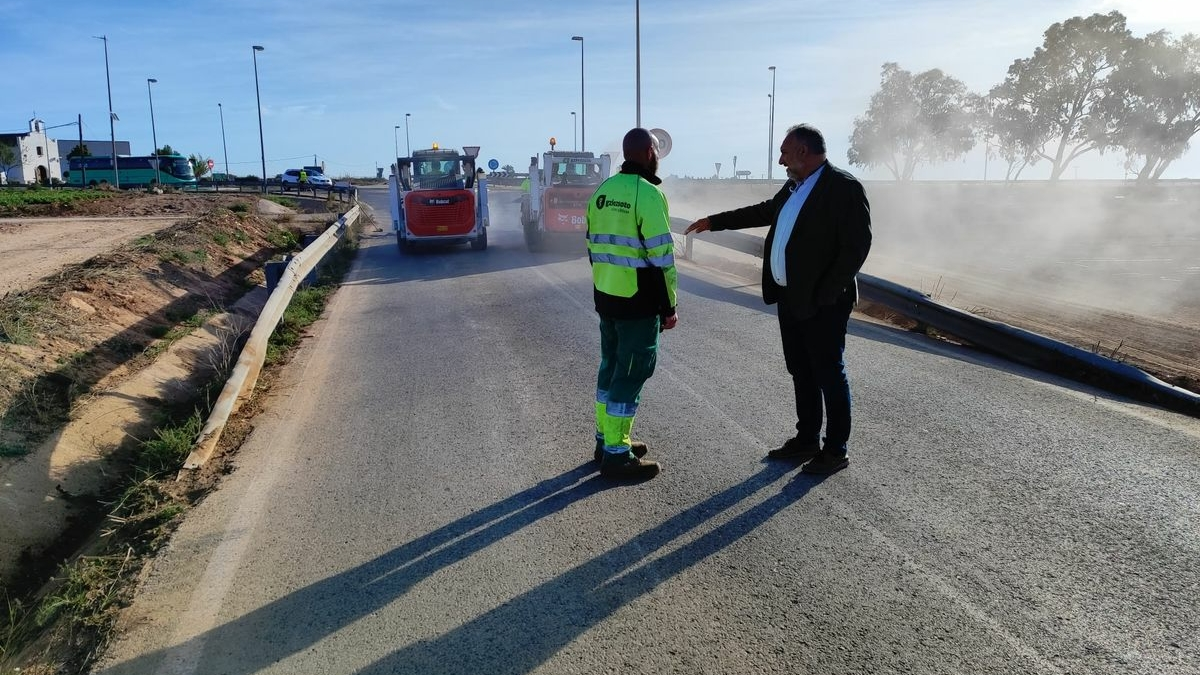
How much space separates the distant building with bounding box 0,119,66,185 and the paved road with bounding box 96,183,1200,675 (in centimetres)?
7962

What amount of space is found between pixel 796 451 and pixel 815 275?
119 centimetres

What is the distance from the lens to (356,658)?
3.08 meters

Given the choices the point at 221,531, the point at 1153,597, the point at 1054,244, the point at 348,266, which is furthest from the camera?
the point at 1054,244

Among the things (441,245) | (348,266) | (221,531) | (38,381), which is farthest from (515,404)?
(441,245)

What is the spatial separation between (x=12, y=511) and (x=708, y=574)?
412 cm

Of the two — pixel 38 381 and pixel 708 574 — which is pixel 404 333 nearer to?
pixel 38 381

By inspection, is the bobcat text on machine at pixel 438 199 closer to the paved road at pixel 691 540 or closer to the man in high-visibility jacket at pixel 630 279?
the paved road at pixel 691 540

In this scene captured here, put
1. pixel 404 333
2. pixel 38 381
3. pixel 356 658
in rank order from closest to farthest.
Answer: pixel 356 658 < pixel 38 381 < pixel 404 333

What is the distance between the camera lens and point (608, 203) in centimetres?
456

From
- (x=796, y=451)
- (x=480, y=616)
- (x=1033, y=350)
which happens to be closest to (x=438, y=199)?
(x=1033, y=350)

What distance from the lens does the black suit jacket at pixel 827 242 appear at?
173 inches

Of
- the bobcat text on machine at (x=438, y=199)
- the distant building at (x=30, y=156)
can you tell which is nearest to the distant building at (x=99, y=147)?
the distant building at (x=30, y=156)

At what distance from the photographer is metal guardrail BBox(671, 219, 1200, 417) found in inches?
248

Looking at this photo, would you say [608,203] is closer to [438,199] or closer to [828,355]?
[828,355]
